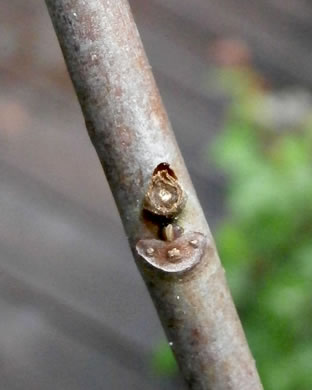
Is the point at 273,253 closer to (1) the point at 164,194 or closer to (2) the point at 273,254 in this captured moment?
(2) the point at 273,254

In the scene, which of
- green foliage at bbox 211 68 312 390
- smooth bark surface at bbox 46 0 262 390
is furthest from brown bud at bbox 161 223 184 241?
green foliage at bbox 211 68 312 390

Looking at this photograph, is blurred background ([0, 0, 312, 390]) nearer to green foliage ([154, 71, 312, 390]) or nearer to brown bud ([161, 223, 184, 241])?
green foliage ([154, 71, 312, 390])

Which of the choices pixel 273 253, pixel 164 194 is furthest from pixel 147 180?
pixel 273 253

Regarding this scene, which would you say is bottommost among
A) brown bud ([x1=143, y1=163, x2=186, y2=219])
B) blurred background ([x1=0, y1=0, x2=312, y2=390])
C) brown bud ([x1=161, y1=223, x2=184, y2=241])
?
blurred background ([x1=0, y1=0, x2=312, y2=390])

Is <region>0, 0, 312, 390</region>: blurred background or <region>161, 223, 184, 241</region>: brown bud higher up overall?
<region>161, 223, 184, 241</region>: brown bud

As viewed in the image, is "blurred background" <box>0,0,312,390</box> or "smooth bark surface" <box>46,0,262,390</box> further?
"blurred background" <box>0,0,312,390</box>

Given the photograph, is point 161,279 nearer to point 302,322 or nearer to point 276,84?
point 302,322
